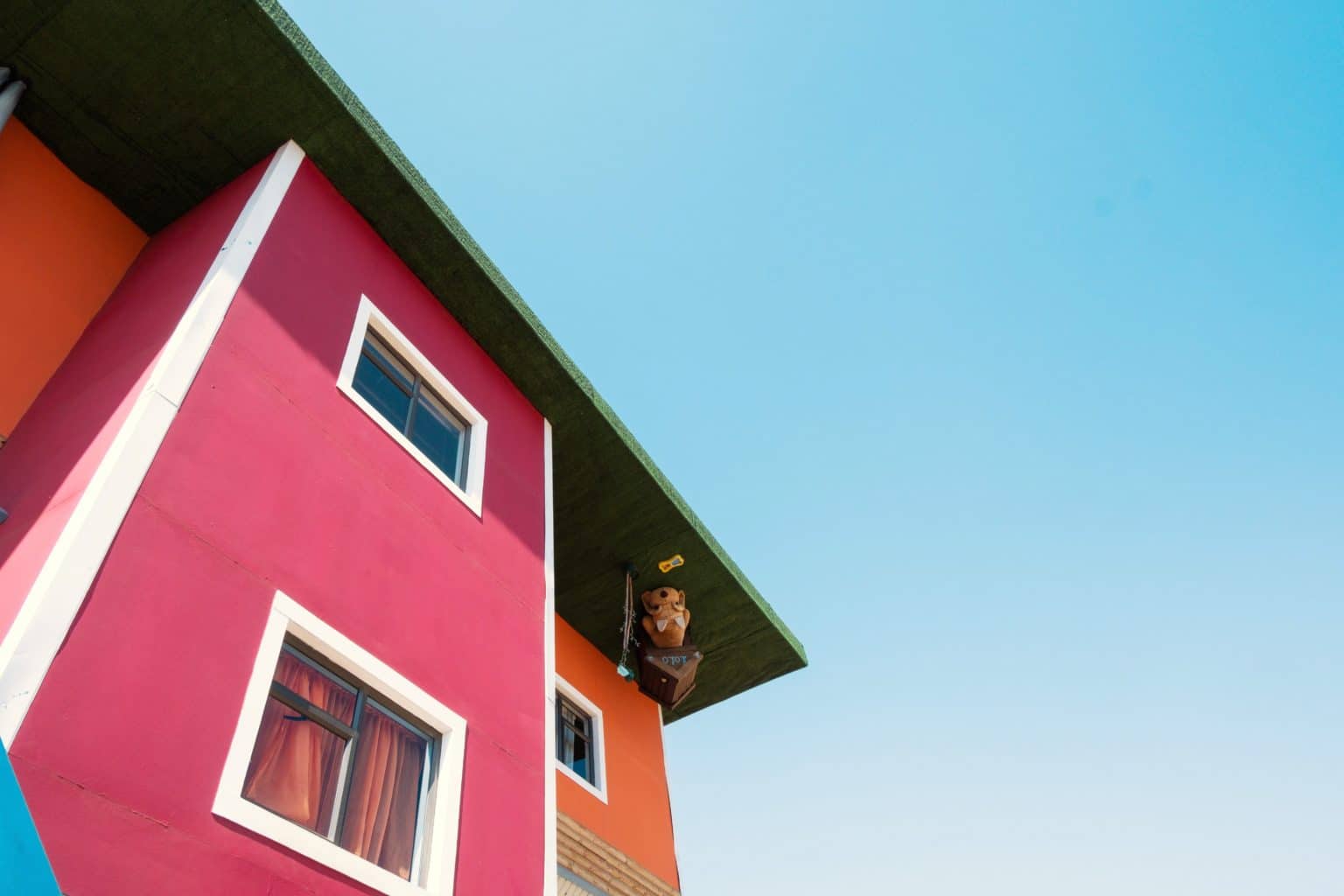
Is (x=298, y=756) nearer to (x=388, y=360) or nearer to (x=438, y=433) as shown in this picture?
(x=438, y=433)

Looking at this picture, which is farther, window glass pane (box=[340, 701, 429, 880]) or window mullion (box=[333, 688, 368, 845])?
window glass pane (box=[340, 701, 429, 880])

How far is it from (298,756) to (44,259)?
467 cm

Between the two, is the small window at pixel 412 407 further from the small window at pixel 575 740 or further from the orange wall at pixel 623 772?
the orange wall at pixel 623 772

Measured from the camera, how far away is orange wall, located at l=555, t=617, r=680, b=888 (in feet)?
33.7

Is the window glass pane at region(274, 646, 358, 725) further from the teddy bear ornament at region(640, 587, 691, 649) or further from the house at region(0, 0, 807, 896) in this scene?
the teddy bear ornament at region(640, 587, 691, 649)

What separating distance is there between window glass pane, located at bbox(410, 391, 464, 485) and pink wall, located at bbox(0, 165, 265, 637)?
6.77 ft

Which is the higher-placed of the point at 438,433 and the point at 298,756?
the point at 438,433

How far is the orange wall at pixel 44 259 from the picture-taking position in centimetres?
655

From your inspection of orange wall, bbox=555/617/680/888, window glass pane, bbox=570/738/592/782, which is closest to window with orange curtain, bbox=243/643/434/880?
orange wall, bbox=555/617/680/888

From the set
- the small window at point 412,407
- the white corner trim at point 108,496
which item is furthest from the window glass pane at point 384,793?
the small window at point 412,407

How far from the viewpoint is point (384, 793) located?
5.48 metres

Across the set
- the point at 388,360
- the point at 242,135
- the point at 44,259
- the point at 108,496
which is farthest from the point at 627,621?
the point at 108,496

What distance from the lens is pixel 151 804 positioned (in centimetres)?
405

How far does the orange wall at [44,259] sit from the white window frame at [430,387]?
204cm
